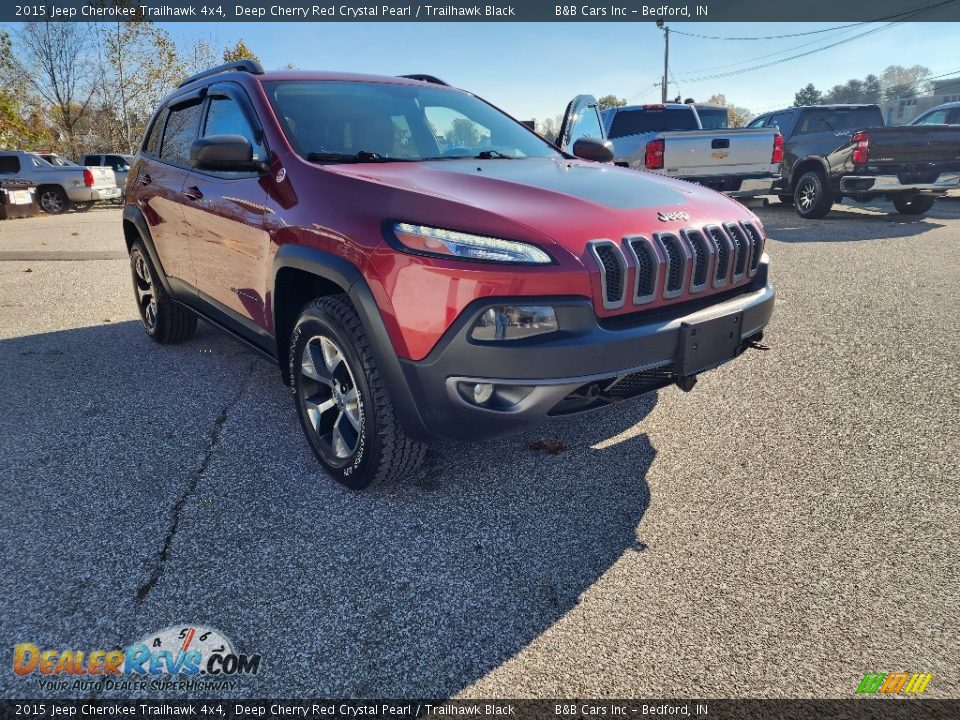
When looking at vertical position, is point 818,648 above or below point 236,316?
below

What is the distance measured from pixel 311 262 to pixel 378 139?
1005mm

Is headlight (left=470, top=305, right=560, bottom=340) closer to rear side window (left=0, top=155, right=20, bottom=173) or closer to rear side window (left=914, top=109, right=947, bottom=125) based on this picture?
rear side window (left=914, top=109, right=947, bottom=125)

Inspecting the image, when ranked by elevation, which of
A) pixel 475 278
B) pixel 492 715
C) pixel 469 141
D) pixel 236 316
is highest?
pixel 469 141

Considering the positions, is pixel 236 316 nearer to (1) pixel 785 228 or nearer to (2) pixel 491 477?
(2) pixel 491 477

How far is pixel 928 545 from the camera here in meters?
2.36

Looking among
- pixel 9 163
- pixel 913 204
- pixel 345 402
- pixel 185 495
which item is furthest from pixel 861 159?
pixel 9 163

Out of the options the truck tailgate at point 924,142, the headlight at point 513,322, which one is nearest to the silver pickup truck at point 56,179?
the truck tailgate at point 924,142

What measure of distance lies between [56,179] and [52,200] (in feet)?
2.31

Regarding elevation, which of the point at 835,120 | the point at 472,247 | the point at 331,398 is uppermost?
the point at 835,120

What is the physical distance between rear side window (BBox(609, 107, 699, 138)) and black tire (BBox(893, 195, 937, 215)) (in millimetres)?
3622

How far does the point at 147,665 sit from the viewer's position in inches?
75.1

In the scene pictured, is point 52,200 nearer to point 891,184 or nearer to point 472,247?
point 891,184

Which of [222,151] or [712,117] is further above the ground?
[712,117]

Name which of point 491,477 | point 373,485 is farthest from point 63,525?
point 491,477
